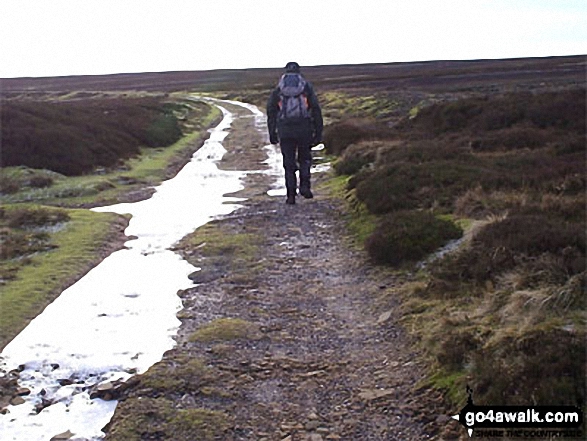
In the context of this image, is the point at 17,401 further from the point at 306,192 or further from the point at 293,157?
the point at 306,192

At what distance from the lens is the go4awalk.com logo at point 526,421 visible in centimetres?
477

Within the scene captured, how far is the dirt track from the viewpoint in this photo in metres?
5.81

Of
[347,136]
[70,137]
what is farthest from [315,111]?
[70,137]

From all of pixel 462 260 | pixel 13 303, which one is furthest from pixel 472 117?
pixel 13 303

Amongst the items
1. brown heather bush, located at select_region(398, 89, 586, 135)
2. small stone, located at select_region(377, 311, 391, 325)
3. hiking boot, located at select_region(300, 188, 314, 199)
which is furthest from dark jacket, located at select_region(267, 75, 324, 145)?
brown heather bush, located at select_region(398, 89, 586, 135)

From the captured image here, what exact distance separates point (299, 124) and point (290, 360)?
7531 millimetres

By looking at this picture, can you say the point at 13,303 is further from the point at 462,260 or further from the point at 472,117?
the point at 472,117

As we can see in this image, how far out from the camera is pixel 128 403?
20.8 feet

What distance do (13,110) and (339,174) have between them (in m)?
15.2

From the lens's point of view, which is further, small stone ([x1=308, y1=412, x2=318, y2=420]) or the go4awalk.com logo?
small stone ([x1=308, y1=412, x2=318, y2=420])

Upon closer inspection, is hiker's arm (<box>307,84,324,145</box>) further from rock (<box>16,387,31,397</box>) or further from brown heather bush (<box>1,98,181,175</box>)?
brown heather bush (<box>1,98,181,175</box>)

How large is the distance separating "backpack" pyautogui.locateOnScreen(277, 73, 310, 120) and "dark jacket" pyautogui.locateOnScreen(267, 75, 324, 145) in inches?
3.3

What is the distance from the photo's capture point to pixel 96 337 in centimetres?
820

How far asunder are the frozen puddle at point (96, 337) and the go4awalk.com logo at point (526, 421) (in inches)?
123
